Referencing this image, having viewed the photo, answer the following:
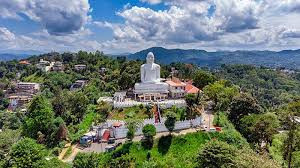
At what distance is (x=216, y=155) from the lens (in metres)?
26.4

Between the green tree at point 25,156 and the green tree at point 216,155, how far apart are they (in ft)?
45.3

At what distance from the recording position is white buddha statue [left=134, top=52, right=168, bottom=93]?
49.5 metres

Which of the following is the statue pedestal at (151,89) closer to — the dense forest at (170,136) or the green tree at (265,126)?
the dense forest at (170,136)

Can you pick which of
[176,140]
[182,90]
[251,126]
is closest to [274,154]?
[251,126]

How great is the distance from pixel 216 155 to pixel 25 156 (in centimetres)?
1602

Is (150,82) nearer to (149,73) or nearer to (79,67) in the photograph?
A: (149,73)

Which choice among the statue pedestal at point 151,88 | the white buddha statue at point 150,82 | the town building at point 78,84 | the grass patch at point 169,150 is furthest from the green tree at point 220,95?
the town building at point 78,84

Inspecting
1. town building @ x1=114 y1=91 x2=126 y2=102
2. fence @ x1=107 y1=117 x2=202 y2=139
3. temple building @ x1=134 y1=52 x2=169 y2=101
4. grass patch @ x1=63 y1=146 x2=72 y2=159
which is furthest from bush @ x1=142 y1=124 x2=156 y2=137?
town building @ x1=114 y1=91 x2=126 y2=102

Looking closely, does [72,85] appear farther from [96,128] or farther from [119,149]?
[119,149]

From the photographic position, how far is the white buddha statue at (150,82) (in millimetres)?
49500

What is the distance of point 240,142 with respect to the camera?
118ft

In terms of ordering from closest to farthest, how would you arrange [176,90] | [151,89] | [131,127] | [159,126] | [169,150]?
[169,150] → [131,127] → [159,126] → [176,90] → [151,89]

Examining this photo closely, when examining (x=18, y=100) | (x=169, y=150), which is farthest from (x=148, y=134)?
(x=18, y=100)

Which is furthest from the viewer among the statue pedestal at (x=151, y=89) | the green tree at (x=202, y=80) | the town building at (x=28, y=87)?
the town building at (x=28, y=87)
